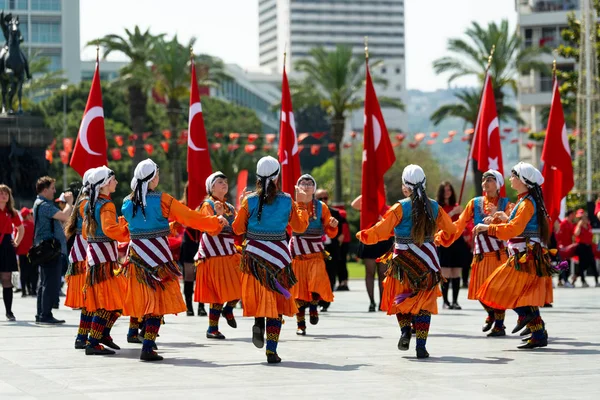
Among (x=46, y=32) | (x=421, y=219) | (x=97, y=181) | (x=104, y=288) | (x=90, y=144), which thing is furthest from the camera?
(x=46, y=32)

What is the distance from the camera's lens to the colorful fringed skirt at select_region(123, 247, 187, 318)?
37.6 ft

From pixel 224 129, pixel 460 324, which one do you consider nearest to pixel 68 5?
pixel 224 129

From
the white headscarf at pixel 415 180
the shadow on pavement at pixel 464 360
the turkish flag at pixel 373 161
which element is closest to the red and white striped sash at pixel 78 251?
the white headscarf at pixel 415 180

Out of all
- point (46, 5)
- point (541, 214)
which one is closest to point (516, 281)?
point (541, 214)

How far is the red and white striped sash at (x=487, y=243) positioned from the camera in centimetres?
1408

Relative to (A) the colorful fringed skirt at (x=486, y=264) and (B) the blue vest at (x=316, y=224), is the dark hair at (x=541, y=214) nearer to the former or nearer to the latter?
(A) the colorful fringed skirt at (x=486, y=264)

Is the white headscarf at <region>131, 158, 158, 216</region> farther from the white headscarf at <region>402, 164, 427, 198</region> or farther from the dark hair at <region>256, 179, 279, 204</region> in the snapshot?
the white headscarf at <region>402, 164, 427, 198</region>

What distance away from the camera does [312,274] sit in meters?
15.0

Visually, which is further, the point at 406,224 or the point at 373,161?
the point at 373,161

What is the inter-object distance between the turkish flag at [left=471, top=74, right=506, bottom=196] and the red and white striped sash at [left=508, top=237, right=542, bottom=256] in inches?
232

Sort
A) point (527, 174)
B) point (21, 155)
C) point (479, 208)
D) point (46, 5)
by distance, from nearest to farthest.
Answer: point (527, 174)
point (479, 208)
point (21, 155)
point (46, 5)

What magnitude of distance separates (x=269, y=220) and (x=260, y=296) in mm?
694

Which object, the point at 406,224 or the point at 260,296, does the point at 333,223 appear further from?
the point at 260,296

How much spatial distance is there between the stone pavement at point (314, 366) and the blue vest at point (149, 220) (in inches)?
44.8
